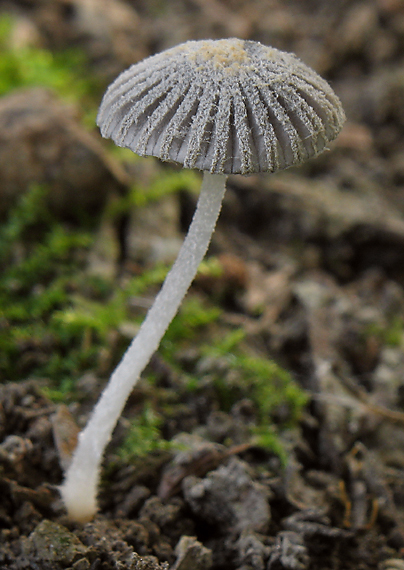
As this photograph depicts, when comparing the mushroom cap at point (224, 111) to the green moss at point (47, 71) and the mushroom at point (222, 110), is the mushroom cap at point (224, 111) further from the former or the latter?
the green moss at point (47, 71)

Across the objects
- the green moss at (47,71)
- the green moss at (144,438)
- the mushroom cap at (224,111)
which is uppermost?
the green moss at (47,71)

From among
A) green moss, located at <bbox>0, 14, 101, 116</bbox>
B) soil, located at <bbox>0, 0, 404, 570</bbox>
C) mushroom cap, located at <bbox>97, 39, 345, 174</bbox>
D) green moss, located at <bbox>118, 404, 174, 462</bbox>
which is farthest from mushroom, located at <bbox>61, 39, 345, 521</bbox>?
green moss, located at <bbox>0, 14, 101, 116</bbox>

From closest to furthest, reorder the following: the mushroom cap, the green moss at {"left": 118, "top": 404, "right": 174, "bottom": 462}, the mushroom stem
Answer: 1. the mushroom cap
2. the mushroom stem
3. the green moss at {"left": 118, "top": 404, "right": 174, "bottom": 462}

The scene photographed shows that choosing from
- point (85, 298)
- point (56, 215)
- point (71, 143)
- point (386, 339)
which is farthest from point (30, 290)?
point (386, 339)

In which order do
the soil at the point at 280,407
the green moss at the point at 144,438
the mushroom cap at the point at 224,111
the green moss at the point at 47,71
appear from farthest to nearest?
1. the green moss at the point at 47,71
2. the green moss at the point at 144,438
3. the soil at the point at 280,407
4. the mushroom cap at the point at 224,111

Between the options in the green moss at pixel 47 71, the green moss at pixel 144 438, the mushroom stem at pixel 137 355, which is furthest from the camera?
the green moss at pixel 47 71

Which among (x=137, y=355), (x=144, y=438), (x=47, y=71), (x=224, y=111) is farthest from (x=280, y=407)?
(x=47, y=71)

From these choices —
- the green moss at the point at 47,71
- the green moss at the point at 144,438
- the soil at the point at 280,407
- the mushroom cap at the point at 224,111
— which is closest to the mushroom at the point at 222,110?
the mushroom cap at the point at 224,111

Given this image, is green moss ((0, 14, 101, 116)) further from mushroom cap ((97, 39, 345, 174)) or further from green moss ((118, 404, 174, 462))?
mushroom cap ((97, 39, 345, 174))
